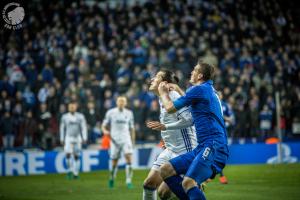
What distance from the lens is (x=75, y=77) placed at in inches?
1024

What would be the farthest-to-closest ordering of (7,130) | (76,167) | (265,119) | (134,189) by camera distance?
1. (265,119)
2. (7,130)
3. (76,167)
4. (134,189)

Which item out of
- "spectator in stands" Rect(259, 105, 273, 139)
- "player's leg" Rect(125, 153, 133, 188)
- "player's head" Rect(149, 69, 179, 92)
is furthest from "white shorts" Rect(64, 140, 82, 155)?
"player's head" Rect(149, 69, 179, 92)

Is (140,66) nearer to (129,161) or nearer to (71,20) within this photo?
(71,20)

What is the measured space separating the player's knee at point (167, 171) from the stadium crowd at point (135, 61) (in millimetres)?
14984

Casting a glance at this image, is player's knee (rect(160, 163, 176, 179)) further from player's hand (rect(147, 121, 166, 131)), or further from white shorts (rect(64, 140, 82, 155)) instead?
white shorts (rect(64, 140, 82, 155))

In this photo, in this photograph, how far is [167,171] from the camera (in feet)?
31.4

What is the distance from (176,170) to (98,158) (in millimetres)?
15698

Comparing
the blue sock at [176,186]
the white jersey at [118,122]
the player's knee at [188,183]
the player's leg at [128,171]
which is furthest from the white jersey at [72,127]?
the player's knee at [188,183]

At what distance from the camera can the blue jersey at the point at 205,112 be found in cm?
885

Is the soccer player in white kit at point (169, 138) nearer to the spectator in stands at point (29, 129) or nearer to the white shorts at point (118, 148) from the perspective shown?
the white shorts at point (118, 148)

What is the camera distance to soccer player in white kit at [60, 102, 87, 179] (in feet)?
72.6

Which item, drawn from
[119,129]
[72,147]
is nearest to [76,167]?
[72,147]

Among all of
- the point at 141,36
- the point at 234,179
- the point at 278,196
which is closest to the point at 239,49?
the point at 141,36

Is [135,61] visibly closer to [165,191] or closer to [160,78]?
[160,78]
